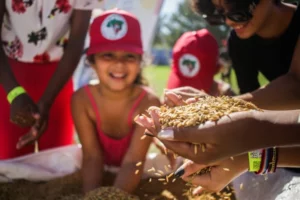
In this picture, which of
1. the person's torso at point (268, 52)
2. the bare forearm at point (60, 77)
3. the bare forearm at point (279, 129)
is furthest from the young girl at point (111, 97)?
the bare forearm at point (279, 129)

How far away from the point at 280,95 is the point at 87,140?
3.97 ft

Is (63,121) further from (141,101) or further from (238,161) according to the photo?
(238,161)

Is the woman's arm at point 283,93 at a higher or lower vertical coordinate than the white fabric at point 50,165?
higher

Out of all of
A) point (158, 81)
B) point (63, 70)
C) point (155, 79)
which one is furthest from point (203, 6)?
point (155, 79)

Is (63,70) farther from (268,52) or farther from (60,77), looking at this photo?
(268,52)

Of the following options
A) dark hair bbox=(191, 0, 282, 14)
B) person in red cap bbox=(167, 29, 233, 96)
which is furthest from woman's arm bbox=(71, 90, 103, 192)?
dark hair bbox=(191, 0, 282, 14)

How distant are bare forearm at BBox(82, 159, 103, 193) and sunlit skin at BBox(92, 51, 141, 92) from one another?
0.47m

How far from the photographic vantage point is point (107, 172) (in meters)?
2.92

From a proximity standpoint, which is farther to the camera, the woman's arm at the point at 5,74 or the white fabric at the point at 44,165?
the white fabric at the point at 44,165

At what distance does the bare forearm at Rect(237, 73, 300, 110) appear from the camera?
2.19m

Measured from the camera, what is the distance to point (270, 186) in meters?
2.34

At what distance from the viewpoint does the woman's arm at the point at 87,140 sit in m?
2.75

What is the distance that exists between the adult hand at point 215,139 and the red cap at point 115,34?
1.24m

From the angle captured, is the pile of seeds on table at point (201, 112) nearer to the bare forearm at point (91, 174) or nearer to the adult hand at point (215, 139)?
the adult hand at point (215, 139)
